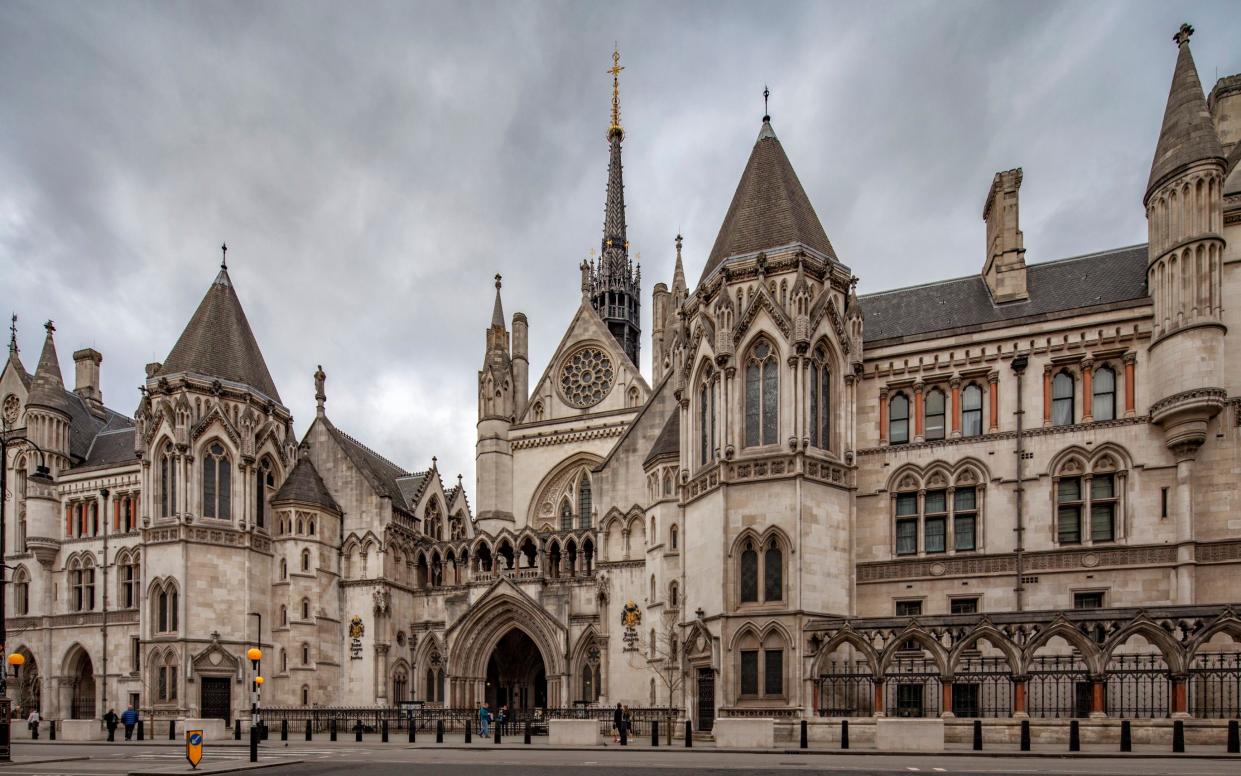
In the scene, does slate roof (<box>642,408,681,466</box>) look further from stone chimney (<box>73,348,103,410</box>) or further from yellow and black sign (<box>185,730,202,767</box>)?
stone chimney (<box>73,348,103,410</box>)

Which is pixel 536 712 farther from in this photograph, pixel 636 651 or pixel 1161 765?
pixel 1161 765

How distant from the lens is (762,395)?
1248 inches

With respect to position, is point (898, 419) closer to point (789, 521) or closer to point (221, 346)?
point (789, 521)

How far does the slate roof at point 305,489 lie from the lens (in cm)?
4422

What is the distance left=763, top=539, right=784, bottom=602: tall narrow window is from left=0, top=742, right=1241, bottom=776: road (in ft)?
18.7

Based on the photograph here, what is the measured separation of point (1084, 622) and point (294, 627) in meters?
31.0

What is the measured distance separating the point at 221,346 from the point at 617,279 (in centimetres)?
3474

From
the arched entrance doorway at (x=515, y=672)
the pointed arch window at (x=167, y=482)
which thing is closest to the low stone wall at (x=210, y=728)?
the pointed arch window at (x=167, y=482)

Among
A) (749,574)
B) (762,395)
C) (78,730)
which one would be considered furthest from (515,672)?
(762,395)

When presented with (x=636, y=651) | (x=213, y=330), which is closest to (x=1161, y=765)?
(x=636, y=651)

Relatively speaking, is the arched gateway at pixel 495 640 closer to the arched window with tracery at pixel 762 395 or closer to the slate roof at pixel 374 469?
the slate roof at pixel 374 469

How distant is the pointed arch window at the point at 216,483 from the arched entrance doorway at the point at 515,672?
14.2 meters

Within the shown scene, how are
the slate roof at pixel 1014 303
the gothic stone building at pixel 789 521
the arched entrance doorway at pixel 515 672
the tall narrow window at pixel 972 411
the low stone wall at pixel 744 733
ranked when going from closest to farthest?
1. the low stone wall at pixel 744 733
2. the gothic stone building at pixel 789 521
3. the slate roof at pixel 1014 303
4. the tall narrow window at pixel 972 411
5. the arched entrance doorway at pixel 515 672

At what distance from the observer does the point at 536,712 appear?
37812 millimetres
